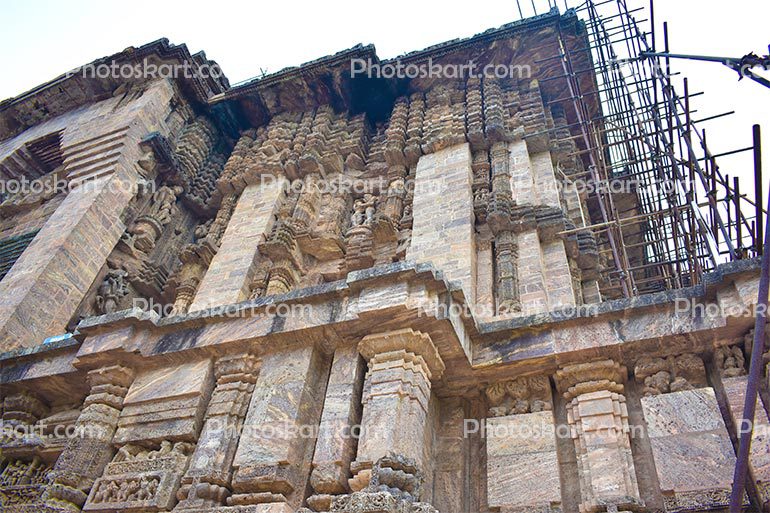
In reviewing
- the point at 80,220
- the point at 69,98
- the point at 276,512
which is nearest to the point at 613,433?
the point at 276,512

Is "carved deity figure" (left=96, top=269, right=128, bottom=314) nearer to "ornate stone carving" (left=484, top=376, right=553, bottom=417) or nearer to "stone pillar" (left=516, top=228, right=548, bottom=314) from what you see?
"stone pillar" (left=516, top=228, right=548, bottom=314)

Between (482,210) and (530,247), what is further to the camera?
(482,210)

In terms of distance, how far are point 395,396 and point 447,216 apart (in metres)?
4.51

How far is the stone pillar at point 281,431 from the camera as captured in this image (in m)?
5.61

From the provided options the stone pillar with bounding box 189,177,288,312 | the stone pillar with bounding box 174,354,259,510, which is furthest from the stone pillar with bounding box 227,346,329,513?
the stone pillar with bounding box 189,177,288,312

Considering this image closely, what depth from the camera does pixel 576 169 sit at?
507 inches

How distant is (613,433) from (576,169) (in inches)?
322

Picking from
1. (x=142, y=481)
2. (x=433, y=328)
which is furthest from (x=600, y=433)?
(x=142, y=481)

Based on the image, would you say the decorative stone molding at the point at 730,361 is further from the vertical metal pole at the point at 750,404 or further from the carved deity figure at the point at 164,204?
the carved deity figure at the point at 164,204

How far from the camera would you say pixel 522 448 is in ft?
20.0

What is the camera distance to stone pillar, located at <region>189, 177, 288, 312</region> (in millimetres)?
10031

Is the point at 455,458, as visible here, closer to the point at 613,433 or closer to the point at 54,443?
the point at 613,433

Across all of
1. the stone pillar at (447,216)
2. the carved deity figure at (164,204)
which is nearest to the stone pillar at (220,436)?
the stone pillar at (447,216)

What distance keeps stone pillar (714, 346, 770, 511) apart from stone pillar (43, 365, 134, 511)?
20.7 ft
